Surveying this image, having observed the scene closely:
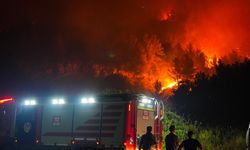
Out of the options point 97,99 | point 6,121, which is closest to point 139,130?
point 97,99

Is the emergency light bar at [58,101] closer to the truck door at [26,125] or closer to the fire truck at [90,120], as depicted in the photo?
the fire truck at [90,120]

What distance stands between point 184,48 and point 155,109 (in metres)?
60.7

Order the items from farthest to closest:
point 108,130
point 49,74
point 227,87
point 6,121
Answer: point 49,74, point 227,87, point 6,121, point 108,130

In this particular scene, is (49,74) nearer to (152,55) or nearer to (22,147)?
(152,55)

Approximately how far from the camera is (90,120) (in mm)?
16141

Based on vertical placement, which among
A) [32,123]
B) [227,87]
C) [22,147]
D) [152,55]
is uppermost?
[152,55]

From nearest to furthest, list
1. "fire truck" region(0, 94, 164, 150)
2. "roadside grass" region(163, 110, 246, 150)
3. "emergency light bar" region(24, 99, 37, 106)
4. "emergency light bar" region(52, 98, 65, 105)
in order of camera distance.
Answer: "fire truck" region(0, 94, 164, 150) < "emergency light bar" region(52, 98, 65, 105) < "emergency light bar" region(24, 99, 37, 106) < "roadside grass" region(163, 110, 246, 150)

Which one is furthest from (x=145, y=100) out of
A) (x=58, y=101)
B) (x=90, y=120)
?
(x=58, y=101)

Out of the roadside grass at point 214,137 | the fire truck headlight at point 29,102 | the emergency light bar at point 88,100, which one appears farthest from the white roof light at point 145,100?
the fire truck headlight at point 29,102

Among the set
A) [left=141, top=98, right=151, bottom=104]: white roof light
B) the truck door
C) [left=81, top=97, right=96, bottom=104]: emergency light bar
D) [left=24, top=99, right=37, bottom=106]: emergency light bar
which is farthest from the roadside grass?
[left=24, top=99, right=37, bottom=106]: emergency light bar

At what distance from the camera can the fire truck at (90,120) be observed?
1511cm

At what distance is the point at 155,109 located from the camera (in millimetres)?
16609

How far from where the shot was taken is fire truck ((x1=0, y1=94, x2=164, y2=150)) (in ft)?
49.6

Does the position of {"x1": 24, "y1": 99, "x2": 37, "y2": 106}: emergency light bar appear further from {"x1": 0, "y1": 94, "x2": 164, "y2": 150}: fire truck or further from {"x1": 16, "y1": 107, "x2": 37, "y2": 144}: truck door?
{"x1": 16, "y1": 107, "x2": 37, "y2": 144}: truck door
